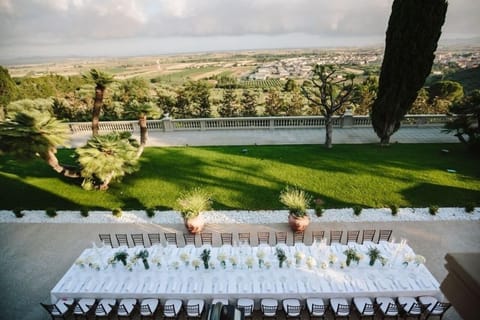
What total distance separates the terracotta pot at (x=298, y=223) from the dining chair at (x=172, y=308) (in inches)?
190

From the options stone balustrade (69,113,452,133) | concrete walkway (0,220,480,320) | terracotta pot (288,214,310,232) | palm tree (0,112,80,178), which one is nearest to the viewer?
concrete walkway (0,220,480,320)

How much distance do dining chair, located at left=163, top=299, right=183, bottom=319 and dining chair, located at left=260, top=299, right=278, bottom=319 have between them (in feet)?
6.71

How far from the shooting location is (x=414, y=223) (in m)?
10.5

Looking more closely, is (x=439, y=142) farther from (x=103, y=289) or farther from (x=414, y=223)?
(x=103, y=289)

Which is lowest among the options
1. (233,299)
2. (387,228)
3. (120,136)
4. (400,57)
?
(387,228)

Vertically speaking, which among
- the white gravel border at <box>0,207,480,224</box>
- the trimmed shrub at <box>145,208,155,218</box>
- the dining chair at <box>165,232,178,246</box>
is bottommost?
the white gravel border at <box>0,207,480,224</box>

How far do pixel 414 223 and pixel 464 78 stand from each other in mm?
30848

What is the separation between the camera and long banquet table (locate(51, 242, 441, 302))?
22.3ft

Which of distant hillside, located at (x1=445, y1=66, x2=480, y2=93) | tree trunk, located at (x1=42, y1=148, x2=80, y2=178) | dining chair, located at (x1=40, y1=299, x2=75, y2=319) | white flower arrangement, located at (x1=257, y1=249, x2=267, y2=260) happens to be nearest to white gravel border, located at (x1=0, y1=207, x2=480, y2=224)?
tree trunk, located at (x1=42, y1=148, x2=80, y2=178)

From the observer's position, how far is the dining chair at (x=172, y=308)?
6559 mm

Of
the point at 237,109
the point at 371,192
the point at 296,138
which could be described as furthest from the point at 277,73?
the point at 371,192

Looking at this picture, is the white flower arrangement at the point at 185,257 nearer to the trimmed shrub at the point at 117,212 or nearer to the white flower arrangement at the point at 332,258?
the white flower arrangement at the point at 332,258

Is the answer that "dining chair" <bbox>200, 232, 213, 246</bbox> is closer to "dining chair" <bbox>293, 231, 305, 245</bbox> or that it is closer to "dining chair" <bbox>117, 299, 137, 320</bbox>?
"dining chair" <bbox>293, 231, 305, 245</bbox>

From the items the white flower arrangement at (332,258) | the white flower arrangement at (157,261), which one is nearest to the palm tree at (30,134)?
the white flower arrangement at (157,261)
